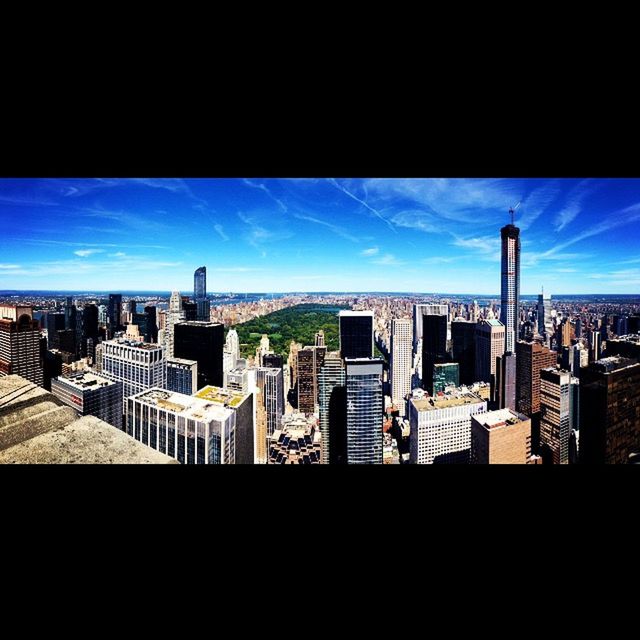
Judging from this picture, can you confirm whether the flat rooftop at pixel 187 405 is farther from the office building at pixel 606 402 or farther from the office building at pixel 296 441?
the office building at pixel 606 402

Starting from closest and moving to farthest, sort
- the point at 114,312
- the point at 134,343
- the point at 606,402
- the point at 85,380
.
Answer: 1. the point at 85,380
2. the point at 606,402
3. the point at 114,312
4. the point at 134,343

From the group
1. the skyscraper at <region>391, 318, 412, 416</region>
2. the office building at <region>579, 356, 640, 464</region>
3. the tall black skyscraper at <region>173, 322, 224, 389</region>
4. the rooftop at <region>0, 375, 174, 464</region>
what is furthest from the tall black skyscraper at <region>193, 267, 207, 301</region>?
the office building at <region>579, 356, 640, 464</region>

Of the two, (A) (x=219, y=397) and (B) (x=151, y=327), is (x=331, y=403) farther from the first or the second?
(B) (x=151, y=327)

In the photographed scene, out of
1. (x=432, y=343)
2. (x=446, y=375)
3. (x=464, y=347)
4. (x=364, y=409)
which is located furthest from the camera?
(x=432, y=343)

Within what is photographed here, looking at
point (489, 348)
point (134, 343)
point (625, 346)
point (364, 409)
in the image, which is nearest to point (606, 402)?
point (625, 346)

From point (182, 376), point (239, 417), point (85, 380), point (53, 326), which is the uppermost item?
point (53, 326)

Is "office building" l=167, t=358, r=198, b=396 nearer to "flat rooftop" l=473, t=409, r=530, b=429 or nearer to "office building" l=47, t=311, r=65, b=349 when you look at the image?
"office building" l=47, t=311, r=65, b=349
